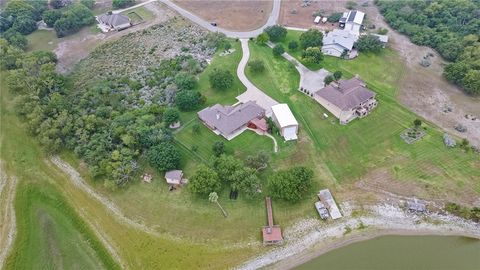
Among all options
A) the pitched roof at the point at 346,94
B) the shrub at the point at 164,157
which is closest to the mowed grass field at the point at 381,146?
the pitched roof at the point at 346,94

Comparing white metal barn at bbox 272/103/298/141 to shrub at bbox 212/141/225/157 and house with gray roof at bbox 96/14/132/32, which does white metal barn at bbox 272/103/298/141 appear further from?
house with gray roof at bbox 96/14/132/32

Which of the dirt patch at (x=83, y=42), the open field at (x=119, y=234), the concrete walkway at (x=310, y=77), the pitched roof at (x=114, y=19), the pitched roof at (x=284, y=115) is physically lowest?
the open field at (x=119, y=234)

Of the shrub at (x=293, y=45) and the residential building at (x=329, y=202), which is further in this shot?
the shrub at (x=293, y=45)

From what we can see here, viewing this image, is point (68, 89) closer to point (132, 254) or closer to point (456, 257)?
point (132, 254)

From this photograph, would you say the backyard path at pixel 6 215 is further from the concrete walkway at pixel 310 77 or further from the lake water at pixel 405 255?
the concrete walkway at pixel 310 77

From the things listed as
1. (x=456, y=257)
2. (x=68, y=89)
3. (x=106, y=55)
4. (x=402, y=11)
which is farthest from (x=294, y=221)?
(x=402, y=11)

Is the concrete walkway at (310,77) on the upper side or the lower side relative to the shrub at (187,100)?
upper
